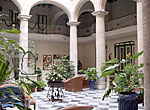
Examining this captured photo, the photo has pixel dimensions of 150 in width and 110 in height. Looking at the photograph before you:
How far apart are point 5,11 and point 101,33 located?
37.1ft

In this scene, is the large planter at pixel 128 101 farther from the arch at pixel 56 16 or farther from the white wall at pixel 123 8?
the arch at pixel 56 16

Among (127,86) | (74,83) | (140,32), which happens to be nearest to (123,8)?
(140,32)

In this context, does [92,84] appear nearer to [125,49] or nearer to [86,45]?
[125,49]

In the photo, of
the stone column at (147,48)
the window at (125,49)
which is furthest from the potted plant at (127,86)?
the window at (125,49)

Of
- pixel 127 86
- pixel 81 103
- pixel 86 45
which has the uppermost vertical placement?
pixel 86 45

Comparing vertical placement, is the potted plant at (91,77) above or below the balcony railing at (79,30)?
below

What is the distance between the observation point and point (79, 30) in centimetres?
1972

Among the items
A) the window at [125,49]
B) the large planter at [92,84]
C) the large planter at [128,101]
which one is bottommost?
the large planter at [92,84]

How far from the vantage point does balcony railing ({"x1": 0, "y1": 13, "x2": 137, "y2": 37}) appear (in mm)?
14645

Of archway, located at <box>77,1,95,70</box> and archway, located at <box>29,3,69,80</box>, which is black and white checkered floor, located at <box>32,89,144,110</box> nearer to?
archway, located at <box>29,3,69,80</box>

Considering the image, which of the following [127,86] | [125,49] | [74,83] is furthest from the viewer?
[125,49]

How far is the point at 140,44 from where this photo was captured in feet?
25.9

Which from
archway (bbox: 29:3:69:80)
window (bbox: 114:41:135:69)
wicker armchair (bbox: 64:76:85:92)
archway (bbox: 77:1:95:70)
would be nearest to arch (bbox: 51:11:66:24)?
archway (bbox: 29:3:69:80)

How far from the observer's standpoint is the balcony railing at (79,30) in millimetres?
14645
